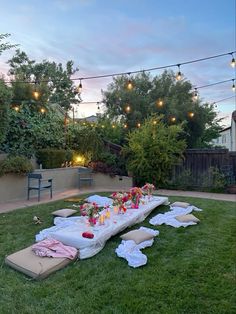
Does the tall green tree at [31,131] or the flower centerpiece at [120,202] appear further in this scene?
the tall green tree at [31,131]

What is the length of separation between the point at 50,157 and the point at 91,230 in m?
5.31

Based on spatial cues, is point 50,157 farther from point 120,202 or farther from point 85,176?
point 120,202

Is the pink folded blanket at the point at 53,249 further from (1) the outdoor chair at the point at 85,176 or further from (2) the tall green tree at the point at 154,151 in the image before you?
(1) the outdoor chair at the point at 85,176

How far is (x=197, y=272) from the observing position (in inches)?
133


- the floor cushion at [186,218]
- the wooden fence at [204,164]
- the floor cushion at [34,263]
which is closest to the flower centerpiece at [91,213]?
the floor cushion at [34,263]

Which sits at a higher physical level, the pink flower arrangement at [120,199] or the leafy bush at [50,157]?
the leafy bush at [50,157]

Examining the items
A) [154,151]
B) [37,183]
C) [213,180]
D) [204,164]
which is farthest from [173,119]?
[37,183]

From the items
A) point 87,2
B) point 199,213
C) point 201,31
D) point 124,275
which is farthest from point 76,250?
point 201,31

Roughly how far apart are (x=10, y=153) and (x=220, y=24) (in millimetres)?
7445

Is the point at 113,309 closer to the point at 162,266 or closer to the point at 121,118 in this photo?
the point at 162,266

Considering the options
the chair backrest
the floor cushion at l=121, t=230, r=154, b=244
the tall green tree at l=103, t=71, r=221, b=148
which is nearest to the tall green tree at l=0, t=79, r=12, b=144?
the chair backrest

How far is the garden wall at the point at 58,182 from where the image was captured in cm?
746

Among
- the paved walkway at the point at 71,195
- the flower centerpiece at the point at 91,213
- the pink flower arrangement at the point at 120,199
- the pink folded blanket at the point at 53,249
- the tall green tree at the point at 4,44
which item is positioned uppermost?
the tall green tree at the point at 4,44

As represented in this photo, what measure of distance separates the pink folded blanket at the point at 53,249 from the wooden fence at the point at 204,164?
679cm
